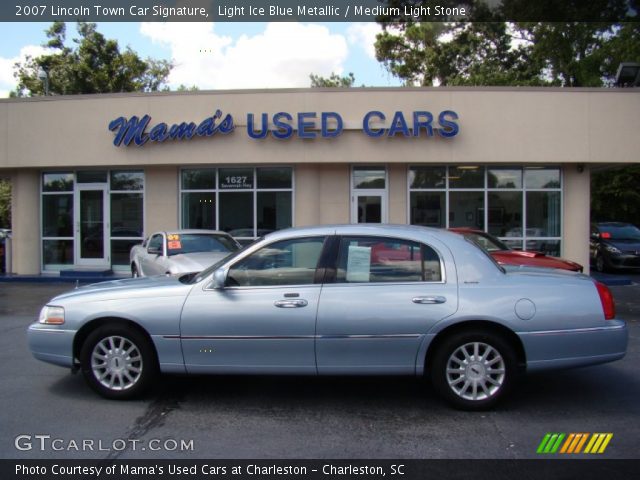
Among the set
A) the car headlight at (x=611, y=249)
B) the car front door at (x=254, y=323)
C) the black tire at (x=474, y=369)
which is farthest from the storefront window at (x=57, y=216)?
the car headlight at (x=611, y=249)

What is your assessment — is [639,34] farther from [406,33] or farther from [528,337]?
[406,33]

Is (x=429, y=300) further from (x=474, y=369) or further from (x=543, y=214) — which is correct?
(x=543, y=214)

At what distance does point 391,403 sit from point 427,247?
1435 millimetres

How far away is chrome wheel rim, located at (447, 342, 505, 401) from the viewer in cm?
498

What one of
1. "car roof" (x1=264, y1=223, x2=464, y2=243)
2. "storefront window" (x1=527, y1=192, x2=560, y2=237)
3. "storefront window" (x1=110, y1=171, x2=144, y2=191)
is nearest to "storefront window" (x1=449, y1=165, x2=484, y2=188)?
"storefront window" (x1=527, y1=192, x2=560, y2=237)

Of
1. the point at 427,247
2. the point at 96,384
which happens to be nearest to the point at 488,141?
the point at 427,247

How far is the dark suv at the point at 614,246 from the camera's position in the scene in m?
17.6

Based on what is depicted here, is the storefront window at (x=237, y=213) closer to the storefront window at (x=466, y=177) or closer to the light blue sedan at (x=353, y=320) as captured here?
the storefront window at (x=466, y=177)

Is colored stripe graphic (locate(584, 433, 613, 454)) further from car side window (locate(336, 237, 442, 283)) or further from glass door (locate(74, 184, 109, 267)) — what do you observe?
glass door (locate(74, 184, 109, 267))

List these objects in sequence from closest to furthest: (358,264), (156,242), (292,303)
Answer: (292,303)
(358,264)
(156,242)

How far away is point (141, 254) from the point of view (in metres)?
12.5

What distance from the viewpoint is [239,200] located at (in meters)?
16.8

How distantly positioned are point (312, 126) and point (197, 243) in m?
5.45

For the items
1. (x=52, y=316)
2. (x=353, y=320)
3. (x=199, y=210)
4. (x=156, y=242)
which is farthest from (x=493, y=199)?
(x=52, y=316)
